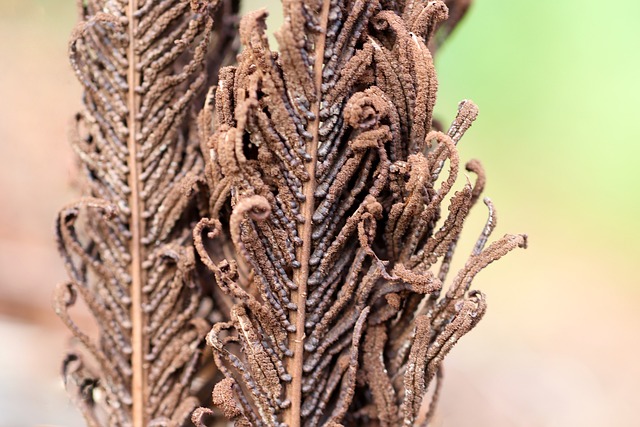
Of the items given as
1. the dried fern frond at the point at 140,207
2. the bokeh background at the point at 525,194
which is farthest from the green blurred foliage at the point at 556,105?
the dried fern frond at the point at 140,207

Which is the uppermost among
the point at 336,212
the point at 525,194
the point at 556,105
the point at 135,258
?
the point at 556,105

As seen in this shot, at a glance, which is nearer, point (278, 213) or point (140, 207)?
point (278, 213)

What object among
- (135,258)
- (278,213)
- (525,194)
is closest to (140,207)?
(135,258)

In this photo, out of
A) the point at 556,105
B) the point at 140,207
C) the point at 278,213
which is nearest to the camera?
the point at 278,213

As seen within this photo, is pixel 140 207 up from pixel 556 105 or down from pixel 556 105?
down

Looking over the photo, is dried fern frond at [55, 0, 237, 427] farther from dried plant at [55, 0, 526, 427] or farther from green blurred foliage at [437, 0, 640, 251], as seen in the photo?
green blurred foliage at [437, 0, 640, 251]

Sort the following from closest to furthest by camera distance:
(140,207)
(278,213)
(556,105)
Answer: (278,213), (140,207), (556,105)

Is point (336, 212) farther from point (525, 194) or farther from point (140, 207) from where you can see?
point (525, 194)
